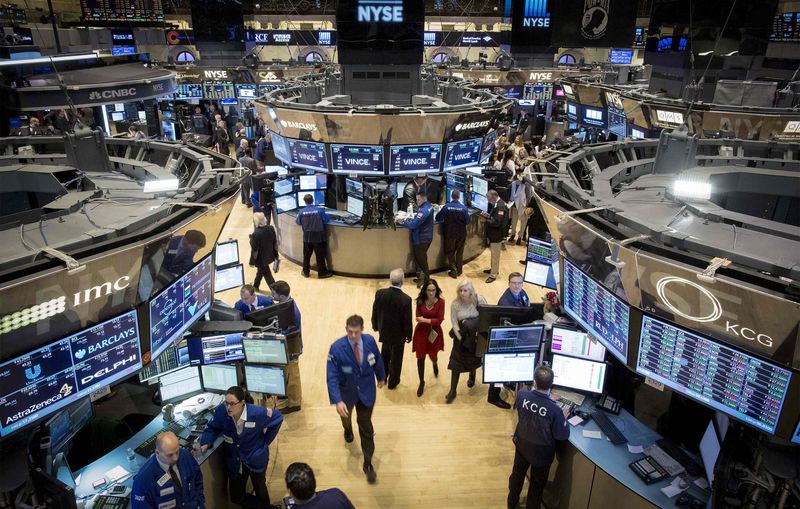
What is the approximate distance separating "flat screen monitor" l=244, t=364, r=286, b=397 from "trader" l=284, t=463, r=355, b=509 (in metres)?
2.01

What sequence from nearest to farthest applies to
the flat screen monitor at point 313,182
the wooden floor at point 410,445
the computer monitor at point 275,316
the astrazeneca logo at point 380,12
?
the wooden floor at point 410,445, the computer monitor at point 275,316, the flat screen monitor at point 313,182, the astrazeneca logo at point 380,12

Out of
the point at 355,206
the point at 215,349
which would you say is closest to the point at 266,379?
the point at 215,349

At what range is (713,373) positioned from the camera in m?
3.84

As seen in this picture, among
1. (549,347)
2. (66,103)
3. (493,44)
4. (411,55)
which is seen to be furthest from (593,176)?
(493,44)

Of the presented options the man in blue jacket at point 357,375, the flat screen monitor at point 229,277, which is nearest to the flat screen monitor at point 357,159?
the flat screen monitor at point 229,277

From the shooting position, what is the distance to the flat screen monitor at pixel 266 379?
5.56 metres

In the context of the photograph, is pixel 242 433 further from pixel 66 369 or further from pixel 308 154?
pixel 308 154

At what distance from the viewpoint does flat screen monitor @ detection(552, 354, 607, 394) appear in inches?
209

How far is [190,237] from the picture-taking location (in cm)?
453

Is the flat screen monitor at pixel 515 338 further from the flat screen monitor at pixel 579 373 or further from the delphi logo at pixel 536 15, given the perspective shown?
the delphi logo at pixel 536 15

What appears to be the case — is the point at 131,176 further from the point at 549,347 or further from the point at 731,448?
the point at 731,448

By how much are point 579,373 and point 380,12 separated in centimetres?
960

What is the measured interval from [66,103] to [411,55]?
8254mm

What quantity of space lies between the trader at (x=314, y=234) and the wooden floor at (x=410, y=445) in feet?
8.23
